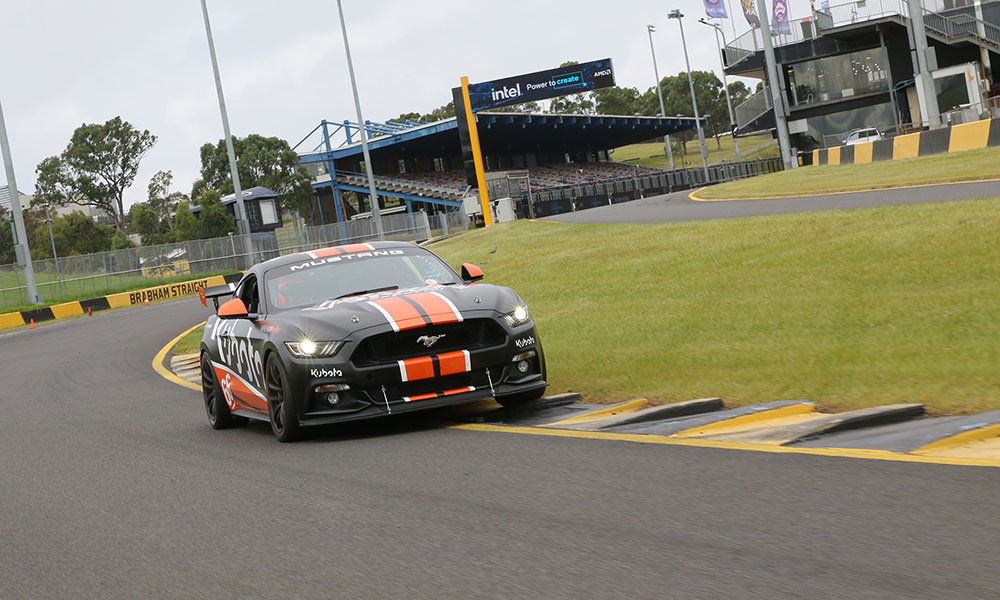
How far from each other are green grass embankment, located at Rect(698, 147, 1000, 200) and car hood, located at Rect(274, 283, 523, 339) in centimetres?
1555

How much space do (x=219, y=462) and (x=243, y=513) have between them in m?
1.82

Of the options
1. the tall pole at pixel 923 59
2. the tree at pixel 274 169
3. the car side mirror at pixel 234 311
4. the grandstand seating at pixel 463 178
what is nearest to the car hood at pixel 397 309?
the car side mirror at pixel 234 311

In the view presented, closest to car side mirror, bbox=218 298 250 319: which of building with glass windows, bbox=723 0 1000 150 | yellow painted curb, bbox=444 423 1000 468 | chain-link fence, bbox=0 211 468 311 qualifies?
yellow painted curb, bbox=444 423 1000 468

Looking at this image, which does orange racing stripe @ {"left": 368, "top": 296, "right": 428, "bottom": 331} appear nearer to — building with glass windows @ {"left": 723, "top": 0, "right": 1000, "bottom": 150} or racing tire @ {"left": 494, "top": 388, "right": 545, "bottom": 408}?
racing tire @ {"left": 494, "top": 388, "right": 545, "bottom": 408}

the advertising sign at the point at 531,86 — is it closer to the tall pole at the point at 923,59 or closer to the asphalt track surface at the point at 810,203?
the tall pole at the point at 923,59

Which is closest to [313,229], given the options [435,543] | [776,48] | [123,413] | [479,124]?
[479,124]

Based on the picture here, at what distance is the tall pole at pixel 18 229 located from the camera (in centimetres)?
3503

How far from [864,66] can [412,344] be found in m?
53.3

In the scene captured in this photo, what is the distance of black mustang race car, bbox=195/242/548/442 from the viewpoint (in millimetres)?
7207

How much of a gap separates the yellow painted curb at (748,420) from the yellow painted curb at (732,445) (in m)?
0.23

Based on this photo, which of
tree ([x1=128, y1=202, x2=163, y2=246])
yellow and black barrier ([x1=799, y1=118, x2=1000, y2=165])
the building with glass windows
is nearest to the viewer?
yellow and black barrier ([x1=799, y1=118, x2=1000, y2=165])

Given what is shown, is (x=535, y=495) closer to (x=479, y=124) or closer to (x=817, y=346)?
(x=817, y=346)

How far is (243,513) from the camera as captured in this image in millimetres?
5355

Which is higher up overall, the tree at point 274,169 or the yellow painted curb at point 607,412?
the tree at point 274,169
